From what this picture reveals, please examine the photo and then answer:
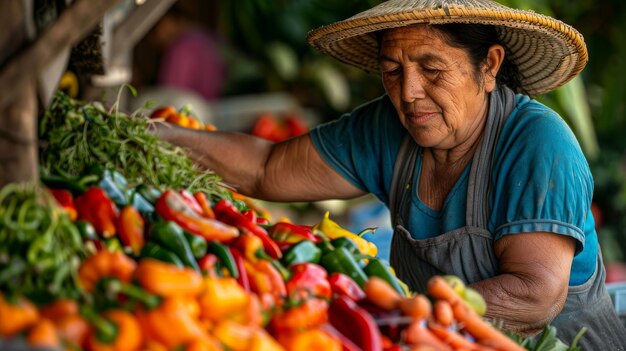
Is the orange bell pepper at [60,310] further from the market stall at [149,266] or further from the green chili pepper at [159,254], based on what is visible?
the green chili pepper at [159,254]

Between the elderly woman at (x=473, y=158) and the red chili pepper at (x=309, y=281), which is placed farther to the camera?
the elderly woman at (x=473, y=158)

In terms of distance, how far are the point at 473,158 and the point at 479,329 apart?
980 mm

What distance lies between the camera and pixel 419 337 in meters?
1.83

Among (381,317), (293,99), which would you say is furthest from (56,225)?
(293,99)

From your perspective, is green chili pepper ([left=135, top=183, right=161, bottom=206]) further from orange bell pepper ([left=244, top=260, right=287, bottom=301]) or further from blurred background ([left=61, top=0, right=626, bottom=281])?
blurred background ([left=61, top=0, right=626, bottom=281])

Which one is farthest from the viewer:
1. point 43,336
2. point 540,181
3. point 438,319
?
point 540,181

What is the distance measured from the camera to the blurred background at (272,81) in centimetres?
690

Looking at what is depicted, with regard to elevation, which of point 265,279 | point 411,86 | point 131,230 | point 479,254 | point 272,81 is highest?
point 411,86

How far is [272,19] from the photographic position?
26.6 ft

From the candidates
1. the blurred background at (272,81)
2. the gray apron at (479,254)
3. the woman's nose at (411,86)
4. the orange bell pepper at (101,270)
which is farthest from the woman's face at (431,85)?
the blurred background at (272,81)

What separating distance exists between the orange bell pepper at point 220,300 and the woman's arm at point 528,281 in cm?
108

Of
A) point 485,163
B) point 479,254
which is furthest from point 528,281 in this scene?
point 485,163

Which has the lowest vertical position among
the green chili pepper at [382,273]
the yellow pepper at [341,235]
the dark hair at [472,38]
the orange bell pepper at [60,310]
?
the yellow pepper at [341,235]

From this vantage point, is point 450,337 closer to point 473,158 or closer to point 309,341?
point 309,341
